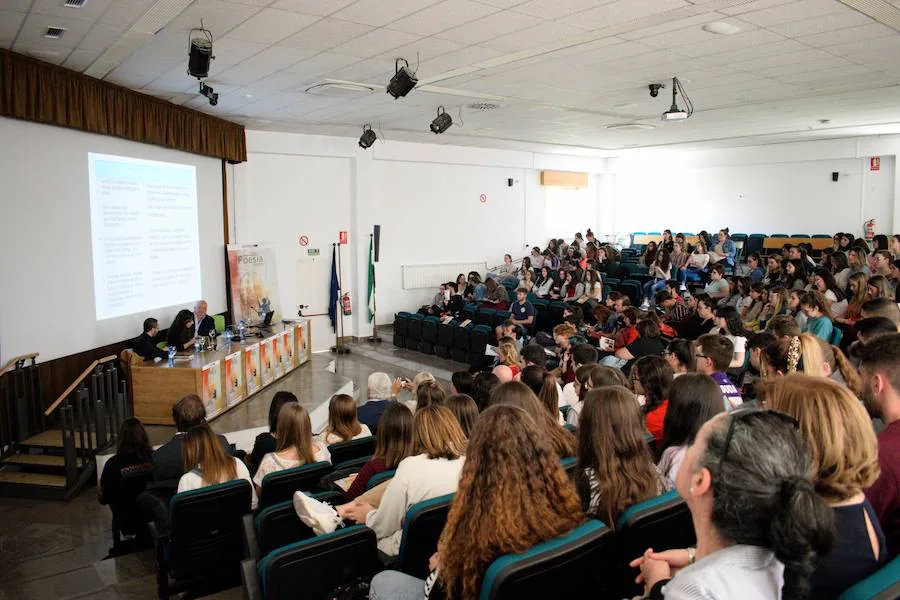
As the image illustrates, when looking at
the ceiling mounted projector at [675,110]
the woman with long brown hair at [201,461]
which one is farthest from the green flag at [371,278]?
the woman with long brown hair at [201,461]

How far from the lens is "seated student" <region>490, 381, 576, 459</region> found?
307cm

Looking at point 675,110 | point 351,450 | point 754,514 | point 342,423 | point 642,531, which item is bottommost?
point 351,450

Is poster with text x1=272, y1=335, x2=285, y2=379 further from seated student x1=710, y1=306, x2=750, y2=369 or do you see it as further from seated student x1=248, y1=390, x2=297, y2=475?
seated student x1=710, y1=306, x2=750, y2=369

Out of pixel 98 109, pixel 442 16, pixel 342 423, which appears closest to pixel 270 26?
pixel 442 16

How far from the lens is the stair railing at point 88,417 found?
19.3ft

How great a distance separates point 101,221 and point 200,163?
101 inches

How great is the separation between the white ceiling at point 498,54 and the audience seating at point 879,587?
14.2ft

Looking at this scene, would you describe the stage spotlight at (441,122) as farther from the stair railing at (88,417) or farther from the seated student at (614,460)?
the seated student at (614,460)

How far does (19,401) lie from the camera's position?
20.5 feet

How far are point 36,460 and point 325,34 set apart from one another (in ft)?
15.6

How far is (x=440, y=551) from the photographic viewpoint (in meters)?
1.92

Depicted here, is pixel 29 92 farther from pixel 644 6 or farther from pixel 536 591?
pixel 536 591

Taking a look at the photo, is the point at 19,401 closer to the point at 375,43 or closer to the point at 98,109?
the point at 98,109

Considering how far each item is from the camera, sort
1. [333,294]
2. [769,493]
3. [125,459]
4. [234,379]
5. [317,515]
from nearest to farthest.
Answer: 1. [769,493]
2. [317,515]
3. [125,459]
4. [234,379]
5. [333,294]
